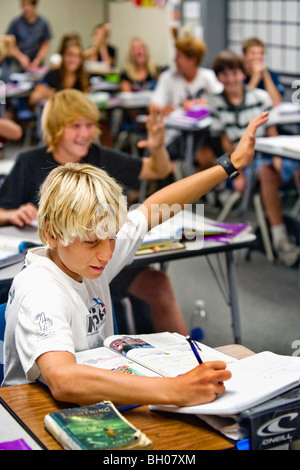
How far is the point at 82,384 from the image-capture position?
134 cm

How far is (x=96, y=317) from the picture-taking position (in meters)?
1.71

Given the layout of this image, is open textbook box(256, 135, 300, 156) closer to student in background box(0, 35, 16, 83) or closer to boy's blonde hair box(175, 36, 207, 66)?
boy's blonde hair box(175, 36, 207, 66)

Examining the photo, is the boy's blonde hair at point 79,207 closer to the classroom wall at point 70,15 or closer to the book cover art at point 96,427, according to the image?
the book cover art at point 96,427

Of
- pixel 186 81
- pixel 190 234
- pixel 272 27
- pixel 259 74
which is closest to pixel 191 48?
pixel 186 81

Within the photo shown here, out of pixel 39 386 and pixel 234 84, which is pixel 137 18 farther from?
pixel 39 386

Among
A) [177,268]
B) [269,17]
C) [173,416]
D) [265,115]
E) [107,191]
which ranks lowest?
[177,268]

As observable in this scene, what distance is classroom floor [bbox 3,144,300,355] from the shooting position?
343cm

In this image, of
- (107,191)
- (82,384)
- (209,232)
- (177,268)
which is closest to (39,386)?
(82,384)

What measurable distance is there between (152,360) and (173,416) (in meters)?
0.19

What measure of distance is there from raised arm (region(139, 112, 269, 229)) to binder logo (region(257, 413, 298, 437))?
834 millimetres

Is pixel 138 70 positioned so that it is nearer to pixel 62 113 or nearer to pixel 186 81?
pixel 186 81

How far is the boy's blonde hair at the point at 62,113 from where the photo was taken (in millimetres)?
2965

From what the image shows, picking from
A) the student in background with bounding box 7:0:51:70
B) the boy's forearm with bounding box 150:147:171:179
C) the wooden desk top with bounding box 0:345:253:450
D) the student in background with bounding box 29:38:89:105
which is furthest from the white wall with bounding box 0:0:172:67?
the wooden desk top with bounding box 0:345:253:450

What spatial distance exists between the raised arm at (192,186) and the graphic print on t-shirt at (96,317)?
380 millimetres
